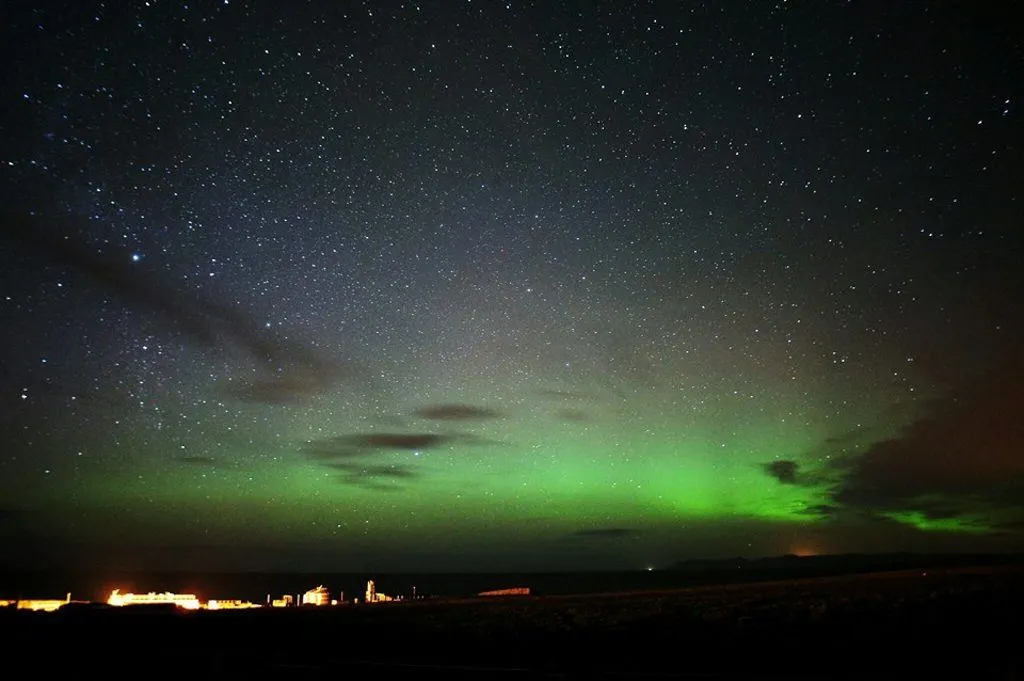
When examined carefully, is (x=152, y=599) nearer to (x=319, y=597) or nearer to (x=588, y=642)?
(x=319, y=597)

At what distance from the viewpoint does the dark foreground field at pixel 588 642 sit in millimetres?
12734

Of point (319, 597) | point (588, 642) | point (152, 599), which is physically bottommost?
point (319, 597)

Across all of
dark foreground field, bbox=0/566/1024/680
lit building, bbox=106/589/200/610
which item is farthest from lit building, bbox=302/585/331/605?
dark foreground field, bbox=0/566/1024/680

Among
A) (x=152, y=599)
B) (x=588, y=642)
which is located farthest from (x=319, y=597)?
(x=588, y=642)

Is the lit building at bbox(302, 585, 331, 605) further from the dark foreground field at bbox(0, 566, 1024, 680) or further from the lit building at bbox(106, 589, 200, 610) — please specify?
the dark foreground field at bbox(0, 566, 1024, 680)

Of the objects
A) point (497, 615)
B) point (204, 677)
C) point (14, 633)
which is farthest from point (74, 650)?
point (497, 615)

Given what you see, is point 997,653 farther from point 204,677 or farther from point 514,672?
point 204,677

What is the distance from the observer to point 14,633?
1762 centimetres

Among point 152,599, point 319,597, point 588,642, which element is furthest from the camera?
point 319,597

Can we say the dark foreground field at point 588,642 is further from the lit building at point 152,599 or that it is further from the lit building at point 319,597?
the lit building at point 319,597

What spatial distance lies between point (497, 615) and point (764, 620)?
34.2 ft

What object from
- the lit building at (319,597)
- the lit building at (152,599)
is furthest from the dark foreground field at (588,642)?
the lit building at (319,597)

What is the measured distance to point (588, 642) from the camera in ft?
58.5

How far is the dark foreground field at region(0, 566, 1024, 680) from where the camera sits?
1273cm
